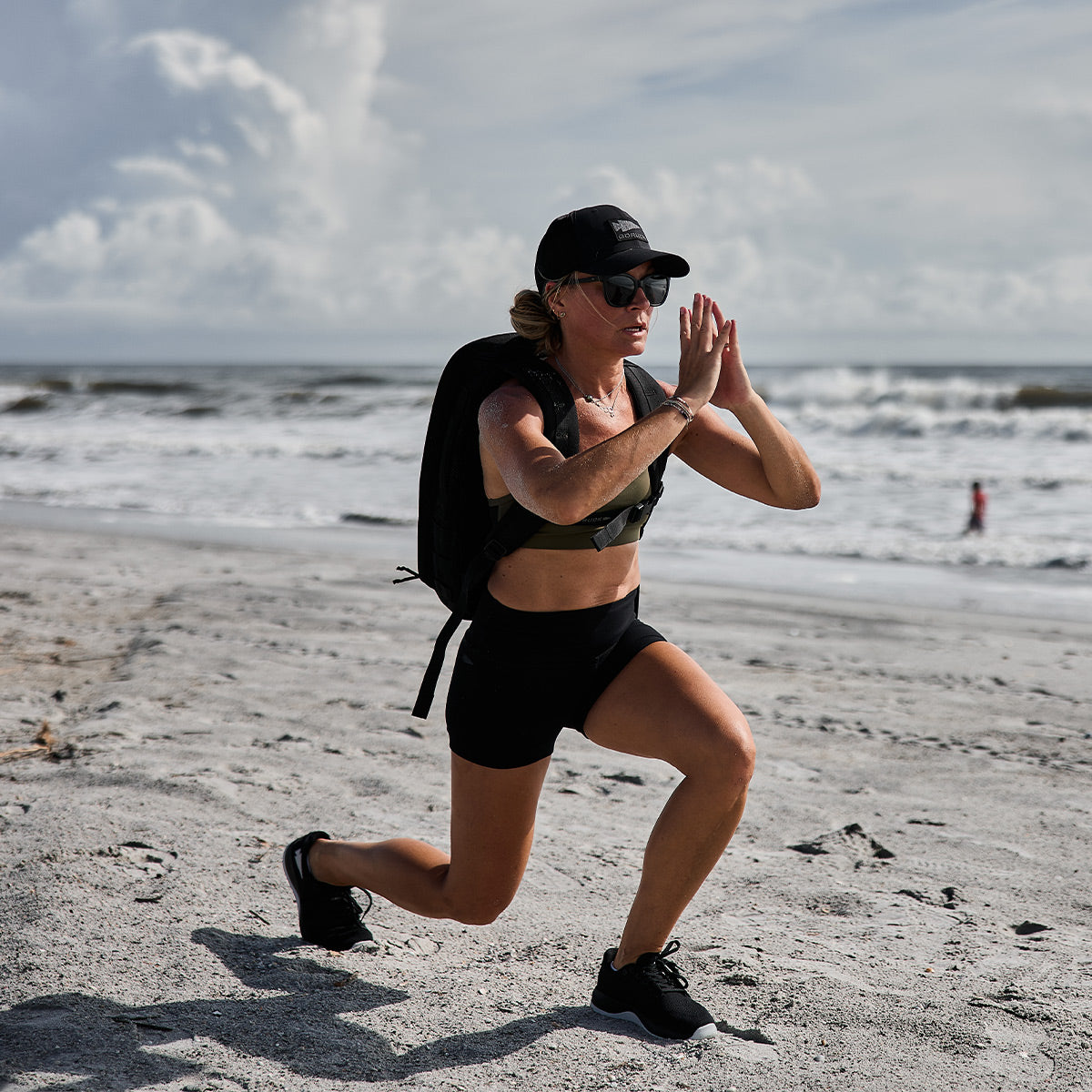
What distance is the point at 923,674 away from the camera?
617 cm

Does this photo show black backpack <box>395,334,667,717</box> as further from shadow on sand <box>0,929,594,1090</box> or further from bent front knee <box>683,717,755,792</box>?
shadow on sand <box>0,929,594,1090</box>

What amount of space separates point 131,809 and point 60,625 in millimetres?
3472

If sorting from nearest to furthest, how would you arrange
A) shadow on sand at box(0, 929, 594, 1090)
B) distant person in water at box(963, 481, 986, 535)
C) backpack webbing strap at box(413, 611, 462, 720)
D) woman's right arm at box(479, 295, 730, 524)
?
woman's right arm at box(479, 295, 730, 524) → shadow on sand at box(0, 929, 594, 1090) → backpack webbing strap at box(413, 611, 462, 720) → distant person in water at box(963, 481, 986, 535)

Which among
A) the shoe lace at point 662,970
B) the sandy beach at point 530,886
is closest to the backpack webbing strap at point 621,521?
the shoe lace at point 662,970

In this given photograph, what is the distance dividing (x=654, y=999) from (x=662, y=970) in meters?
0.09

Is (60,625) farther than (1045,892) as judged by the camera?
Yes

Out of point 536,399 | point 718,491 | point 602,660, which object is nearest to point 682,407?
point 536,399

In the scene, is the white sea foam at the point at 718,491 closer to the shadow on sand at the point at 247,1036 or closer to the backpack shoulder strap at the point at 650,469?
the backpack shoulder strap at the point at 650,469

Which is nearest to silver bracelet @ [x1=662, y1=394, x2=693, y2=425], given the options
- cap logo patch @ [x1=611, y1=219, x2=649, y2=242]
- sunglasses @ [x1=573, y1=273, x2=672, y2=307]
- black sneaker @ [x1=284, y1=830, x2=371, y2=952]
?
sunglasses @ [x1=573, y1=273, x2=672, y2=307]

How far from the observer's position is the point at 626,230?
2553mm

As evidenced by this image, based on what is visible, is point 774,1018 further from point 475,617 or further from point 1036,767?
point 1036,767

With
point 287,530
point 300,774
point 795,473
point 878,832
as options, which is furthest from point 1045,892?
→ point 287,530

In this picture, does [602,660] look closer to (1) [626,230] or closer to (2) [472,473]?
(2) [472,473]

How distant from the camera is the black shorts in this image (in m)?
2.60
